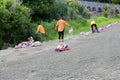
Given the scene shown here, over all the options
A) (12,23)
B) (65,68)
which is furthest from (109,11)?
(65,68)

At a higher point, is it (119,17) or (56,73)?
(56,73)

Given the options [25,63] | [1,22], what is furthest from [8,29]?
[25,63]

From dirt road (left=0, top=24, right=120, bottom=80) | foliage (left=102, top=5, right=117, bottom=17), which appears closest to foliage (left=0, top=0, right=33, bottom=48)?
dirt road (left=0, top=24, right=120, bottom=80)

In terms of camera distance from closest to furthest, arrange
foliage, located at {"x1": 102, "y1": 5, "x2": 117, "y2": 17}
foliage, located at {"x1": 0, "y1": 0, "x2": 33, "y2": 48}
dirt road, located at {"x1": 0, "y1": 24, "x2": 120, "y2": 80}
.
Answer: dirt road, located at {"x1": 0, "y1": 24, "x2": 120, "y2": 80}
foliage, located at {"x1": 0, "y1": 0, "x2": 33, "y2": 48}
foliage, located at {"x1": 102, "y1": 5, "x2": 117, "y2": 17}

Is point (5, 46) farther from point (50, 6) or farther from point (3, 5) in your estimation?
point (50, 6)

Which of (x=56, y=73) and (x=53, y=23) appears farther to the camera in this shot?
(x=53, y=23)

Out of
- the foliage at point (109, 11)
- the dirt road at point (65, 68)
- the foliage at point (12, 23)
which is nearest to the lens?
the dirt road at point (65, 68)

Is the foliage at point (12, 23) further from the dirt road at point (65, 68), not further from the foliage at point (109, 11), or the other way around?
the foliage at point (109, 11)

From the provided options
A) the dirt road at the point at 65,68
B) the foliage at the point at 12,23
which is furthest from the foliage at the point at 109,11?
the dirt road at the point at 65,68

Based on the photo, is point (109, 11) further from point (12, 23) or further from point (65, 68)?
point (65, 68)

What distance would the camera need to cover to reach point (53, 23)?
156ft

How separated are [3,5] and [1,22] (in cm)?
165

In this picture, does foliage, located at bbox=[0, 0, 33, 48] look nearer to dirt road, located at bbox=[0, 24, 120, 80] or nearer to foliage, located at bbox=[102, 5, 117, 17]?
dirt road, located at bbox=[0, 24, 120, 80]

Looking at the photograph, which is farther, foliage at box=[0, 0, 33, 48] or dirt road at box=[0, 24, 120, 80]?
foliage at box=[0, 0, 33, 48]
